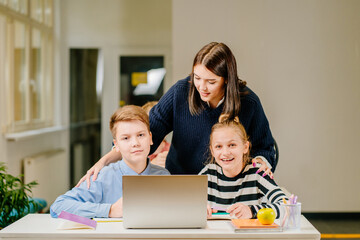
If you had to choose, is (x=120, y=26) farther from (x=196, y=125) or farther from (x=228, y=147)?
(x=228, y=147)

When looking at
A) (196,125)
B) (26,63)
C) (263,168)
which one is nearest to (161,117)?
(196,125)

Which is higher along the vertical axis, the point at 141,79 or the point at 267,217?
the point at 141,79

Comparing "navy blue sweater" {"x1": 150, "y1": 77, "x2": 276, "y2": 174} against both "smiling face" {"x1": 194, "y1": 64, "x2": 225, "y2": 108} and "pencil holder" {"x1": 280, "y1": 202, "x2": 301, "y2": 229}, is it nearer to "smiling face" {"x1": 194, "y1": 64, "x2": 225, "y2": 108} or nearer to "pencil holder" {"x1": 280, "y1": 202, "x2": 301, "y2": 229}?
"smiling face" {"x1": 194, "y1": 64, "x2": 225, "y2": 108}

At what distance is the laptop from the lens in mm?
1464

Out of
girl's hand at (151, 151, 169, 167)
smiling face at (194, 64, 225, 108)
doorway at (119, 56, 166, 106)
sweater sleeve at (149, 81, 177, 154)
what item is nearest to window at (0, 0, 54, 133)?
doorway at (119, 56, 166, 106)

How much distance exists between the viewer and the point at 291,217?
1544 mm

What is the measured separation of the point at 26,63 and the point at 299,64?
293 centimetres

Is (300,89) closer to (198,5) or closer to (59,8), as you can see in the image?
(198,5)

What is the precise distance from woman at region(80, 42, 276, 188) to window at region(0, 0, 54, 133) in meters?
2.51

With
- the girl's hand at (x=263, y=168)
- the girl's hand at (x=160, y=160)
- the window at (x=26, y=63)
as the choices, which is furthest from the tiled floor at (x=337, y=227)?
the window at (x=26, y=63)

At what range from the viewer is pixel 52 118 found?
566cm

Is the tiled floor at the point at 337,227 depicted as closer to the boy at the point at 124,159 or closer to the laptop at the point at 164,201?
the boy at the point at 124,159

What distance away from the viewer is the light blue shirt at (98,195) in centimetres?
169

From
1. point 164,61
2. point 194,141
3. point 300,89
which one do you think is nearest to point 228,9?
point 300,89
